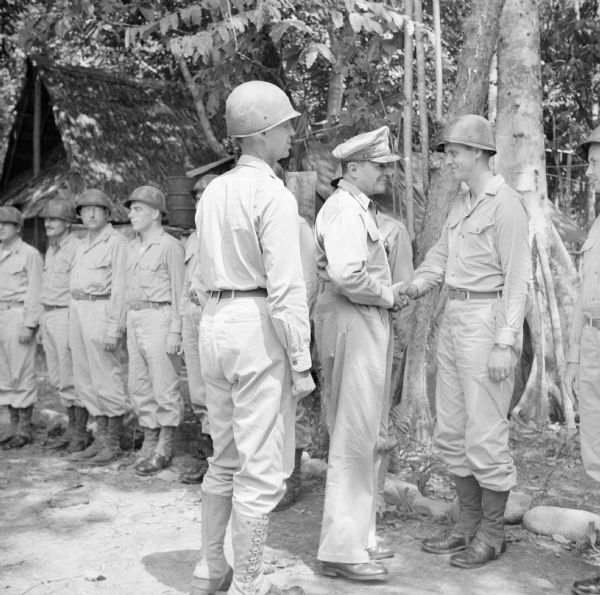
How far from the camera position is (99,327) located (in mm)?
6613

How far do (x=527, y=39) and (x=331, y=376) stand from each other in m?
3.83

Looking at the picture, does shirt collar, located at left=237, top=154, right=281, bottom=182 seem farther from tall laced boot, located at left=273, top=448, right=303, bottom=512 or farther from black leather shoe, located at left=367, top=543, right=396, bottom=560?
tall laced boot, located at left=273, top=448, right=303, bottom=512

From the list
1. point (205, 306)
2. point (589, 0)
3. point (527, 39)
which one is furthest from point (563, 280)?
point (589, 0)

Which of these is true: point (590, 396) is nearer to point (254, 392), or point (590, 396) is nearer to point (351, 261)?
point (351, 261)

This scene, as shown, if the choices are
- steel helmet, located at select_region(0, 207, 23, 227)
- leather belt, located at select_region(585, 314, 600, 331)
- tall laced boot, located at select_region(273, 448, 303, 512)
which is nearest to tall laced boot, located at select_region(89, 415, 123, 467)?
tall laced boot, located at select_region(273, 448, 303, 512)

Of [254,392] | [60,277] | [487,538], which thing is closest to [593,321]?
[487,538]

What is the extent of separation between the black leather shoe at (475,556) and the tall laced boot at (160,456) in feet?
8.94

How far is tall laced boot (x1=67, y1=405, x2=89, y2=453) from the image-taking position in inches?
271

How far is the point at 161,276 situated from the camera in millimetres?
6336

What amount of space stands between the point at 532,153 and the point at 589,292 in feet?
9.80

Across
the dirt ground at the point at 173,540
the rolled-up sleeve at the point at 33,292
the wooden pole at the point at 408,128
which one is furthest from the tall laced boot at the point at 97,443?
the wooden pole at the point at 408,128

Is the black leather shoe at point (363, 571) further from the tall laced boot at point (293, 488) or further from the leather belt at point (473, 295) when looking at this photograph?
the leather belt at point (473, 295)

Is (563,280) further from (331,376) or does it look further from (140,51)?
(140,51)

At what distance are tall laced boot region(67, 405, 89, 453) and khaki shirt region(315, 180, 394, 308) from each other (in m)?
3.63
